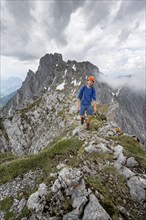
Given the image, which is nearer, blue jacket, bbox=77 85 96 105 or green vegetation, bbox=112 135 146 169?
green vegetation, bbox=112 135 146 169

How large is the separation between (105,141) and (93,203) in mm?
7037

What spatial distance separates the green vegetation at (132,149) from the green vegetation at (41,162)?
3264 mm

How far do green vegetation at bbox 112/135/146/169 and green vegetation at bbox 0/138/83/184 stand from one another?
326cm

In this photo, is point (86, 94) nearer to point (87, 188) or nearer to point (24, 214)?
point (87, 188)

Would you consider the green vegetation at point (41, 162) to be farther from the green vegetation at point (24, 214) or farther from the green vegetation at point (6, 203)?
the green vegetation at point (24, 214)

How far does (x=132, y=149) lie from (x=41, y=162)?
673cm

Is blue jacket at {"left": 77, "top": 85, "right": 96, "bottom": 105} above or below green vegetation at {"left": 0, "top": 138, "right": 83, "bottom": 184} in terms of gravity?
above

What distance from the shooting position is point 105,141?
16.7 meters

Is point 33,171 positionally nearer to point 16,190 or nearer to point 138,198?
point 16,190

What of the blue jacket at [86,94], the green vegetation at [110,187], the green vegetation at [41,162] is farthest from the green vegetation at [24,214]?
the blue jacket at [86,94]

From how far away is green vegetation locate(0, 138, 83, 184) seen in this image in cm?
1505

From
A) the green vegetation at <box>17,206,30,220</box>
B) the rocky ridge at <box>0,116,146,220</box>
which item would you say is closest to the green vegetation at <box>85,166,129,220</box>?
the rocky ridge at <box>0,116,146,220</box>

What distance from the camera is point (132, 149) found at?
16000mm

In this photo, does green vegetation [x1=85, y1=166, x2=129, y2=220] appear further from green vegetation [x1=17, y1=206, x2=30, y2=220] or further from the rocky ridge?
green vegetation [x1=17, y1=206, x2=30, y2=220]
